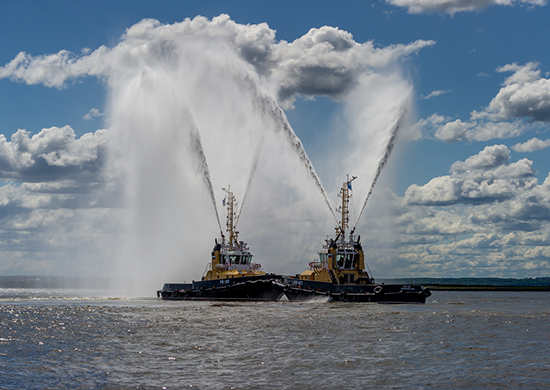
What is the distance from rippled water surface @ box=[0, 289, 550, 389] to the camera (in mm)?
21016

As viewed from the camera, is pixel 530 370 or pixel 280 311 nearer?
pixel 530 370

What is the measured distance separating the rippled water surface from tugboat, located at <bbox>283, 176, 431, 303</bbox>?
12.5 metres

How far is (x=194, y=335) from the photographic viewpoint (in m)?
34.0

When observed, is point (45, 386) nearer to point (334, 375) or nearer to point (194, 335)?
point (334, 375)

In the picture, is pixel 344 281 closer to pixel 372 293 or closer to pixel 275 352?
pixel 372 293

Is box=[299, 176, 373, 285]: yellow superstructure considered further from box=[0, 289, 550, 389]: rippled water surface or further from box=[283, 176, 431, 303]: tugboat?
box=[0, 289, 550, 389]: rippled water surface

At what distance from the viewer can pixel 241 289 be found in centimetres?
6538

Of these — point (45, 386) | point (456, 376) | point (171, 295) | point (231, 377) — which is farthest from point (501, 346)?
point (171, 295)

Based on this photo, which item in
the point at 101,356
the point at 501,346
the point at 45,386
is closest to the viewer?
the point at 45,386

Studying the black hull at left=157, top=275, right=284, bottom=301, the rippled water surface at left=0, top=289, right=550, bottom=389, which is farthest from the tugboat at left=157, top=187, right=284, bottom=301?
the rippled water surface at left=0, top=289, right=550, bottom=389

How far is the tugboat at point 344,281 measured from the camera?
2301 inches

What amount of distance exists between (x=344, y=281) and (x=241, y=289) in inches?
490

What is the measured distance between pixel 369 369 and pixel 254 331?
13713 mm

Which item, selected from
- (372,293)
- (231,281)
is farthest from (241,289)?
(372,293)
